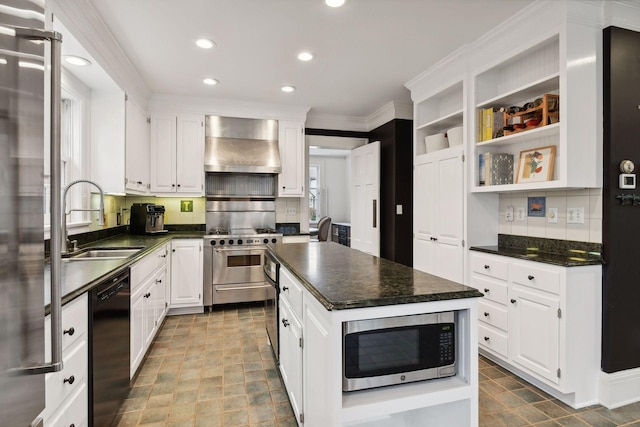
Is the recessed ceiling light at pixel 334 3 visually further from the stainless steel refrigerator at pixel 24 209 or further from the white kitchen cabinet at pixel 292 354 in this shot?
the white kitchen cabinet at pixel 292 354

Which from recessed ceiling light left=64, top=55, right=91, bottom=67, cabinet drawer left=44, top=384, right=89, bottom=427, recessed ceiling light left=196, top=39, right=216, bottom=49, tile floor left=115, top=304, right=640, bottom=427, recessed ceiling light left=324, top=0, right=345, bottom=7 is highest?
recessed ceiling light left=196, top=39, right=216, bottom=49

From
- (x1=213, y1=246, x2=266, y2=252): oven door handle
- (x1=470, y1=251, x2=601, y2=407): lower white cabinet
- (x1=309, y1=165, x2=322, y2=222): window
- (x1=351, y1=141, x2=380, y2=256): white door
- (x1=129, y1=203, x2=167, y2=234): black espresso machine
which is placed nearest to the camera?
(x1=470, y1=251, x2=601, y2=407): lower white cabinet

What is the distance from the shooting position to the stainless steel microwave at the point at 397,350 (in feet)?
4.33

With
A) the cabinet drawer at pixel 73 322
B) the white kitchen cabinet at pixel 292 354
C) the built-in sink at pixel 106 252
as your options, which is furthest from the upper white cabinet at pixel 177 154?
the cabinet drawer at pixel 73 322

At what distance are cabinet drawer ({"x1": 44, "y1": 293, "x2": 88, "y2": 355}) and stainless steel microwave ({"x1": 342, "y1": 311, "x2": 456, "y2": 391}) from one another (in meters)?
1.13

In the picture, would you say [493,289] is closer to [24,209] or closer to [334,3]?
[334,3]

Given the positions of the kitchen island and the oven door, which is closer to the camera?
the kitchen island

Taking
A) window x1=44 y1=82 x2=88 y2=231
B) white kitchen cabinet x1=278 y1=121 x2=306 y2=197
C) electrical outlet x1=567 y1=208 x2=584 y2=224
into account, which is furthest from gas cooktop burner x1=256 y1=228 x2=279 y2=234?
electrical outlet x1=567 y1=208 x2=584 y2=224

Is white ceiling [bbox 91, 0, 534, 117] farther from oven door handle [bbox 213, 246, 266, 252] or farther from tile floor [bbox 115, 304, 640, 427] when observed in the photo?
tile floor [bbox 115, 304, 640, 427]

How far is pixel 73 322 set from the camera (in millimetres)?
1439

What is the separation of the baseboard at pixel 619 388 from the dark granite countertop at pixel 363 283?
1579 millimetres

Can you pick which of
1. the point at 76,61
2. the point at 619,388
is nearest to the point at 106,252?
the point at 76,61

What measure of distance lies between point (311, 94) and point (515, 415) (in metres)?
3.64

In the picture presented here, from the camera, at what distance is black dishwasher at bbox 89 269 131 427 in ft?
5.40
